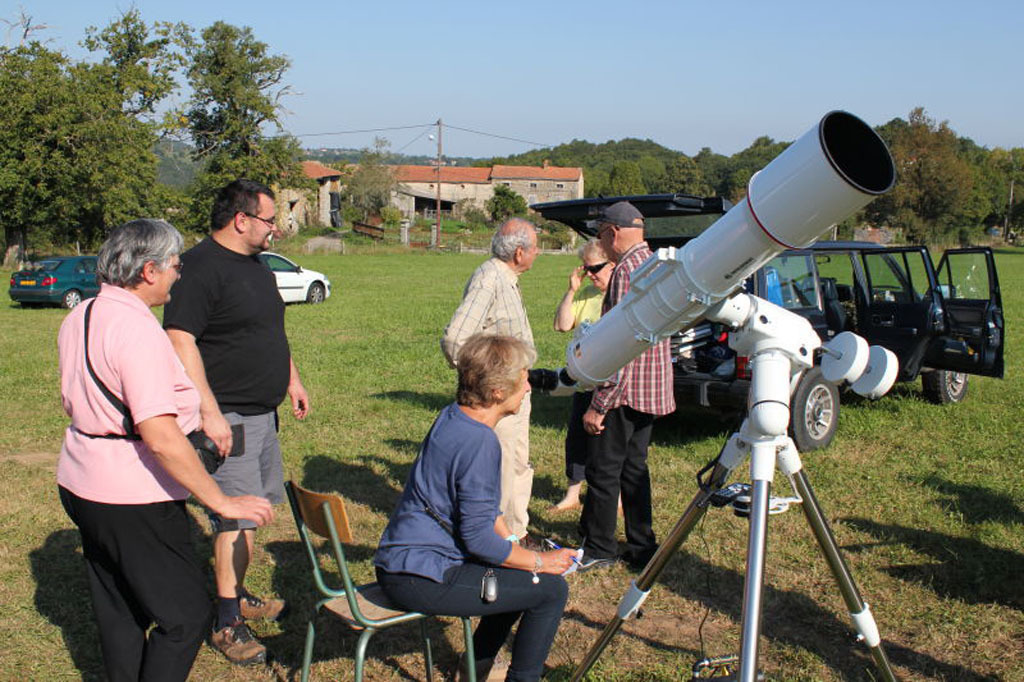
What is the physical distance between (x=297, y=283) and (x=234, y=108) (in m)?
36.5

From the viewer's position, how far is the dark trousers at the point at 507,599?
2.85 meters

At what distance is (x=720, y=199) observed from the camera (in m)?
5.47

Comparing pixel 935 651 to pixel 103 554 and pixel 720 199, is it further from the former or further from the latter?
pixel 103 554

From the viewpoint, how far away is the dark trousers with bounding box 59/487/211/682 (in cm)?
278

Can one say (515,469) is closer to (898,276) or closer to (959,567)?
(959,567)

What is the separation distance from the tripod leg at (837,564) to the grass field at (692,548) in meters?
0.88

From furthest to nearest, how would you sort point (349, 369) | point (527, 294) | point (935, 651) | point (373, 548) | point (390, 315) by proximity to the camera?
point (527, 294), point (390, 315), point (349, 369), point (373, 548), point (935, 651)

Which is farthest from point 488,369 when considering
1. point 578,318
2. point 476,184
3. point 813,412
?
point 476,184

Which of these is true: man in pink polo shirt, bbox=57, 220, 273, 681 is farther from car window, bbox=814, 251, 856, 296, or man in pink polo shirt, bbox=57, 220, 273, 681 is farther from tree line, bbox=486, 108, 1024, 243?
tree line, bbox=486, 108, 1024, 243

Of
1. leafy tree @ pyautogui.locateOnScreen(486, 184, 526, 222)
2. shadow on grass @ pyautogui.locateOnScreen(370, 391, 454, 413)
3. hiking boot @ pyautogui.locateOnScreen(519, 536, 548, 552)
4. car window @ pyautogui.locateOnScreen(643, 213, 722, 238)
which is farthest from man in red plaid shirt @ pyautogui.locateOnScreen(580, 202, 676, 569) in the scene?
leafy tree @ pyautogui.locateOnScreen(486, 184, 526, 222)

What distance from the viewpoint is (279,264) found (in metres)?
20.0

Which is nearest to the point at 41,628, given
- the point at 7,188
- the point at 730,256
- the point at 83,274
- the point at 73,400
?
the point at 73,400

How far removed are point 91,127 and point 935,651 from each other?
37.7 metres

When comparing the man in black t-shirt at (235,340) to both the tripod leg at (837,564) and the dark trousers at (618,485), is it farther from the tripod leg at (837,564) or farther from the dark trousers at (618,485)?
the tripod leg at (837,564)
